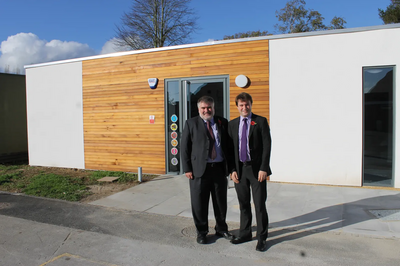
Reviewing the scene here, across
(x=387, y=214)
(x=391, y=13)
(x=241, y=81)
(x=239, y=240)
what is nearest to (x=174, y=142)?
(x=241, y=81)

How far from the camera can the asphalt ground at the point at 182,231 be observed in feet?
12.4

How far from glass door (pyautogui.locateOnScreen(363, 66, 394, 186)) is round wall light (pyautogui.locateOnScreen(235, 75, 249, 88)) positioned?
255cm

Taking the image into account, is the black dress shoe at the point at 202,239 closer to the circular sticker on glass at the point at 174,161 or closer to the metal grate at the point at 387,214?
the metal grate at the point at 387,214

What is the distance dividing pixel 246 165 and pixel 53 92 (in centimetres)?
834

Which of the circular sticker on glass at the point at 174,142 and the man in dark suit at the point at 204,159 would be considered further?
the circular sticker on glass at the point at 174,142

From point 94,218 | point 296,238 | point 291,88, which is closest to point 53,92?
point 94,218

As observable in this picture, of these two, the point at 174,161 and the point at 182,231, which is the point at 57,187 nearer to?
the point at 174,161

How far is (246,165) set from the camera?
403 centimetres

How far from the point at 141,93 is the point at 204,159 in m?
5.40

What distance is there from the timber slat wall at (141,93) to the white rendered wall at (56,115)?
1.07ft

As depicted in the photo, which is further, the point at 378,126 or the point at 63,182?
the point at 63,182

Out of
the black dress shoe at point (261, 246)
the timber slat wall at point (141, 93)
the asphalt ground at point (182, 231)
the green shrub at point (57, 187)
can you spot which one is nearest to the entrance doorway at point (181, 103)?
the timber slat wall at point (141, 93)

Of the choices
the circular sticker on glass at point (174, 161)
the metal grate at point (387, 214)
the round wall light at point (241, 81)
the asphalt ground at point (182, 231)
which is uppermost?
the round wall light at point (241, 81)

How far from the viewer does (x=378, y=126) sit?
7.04 m
